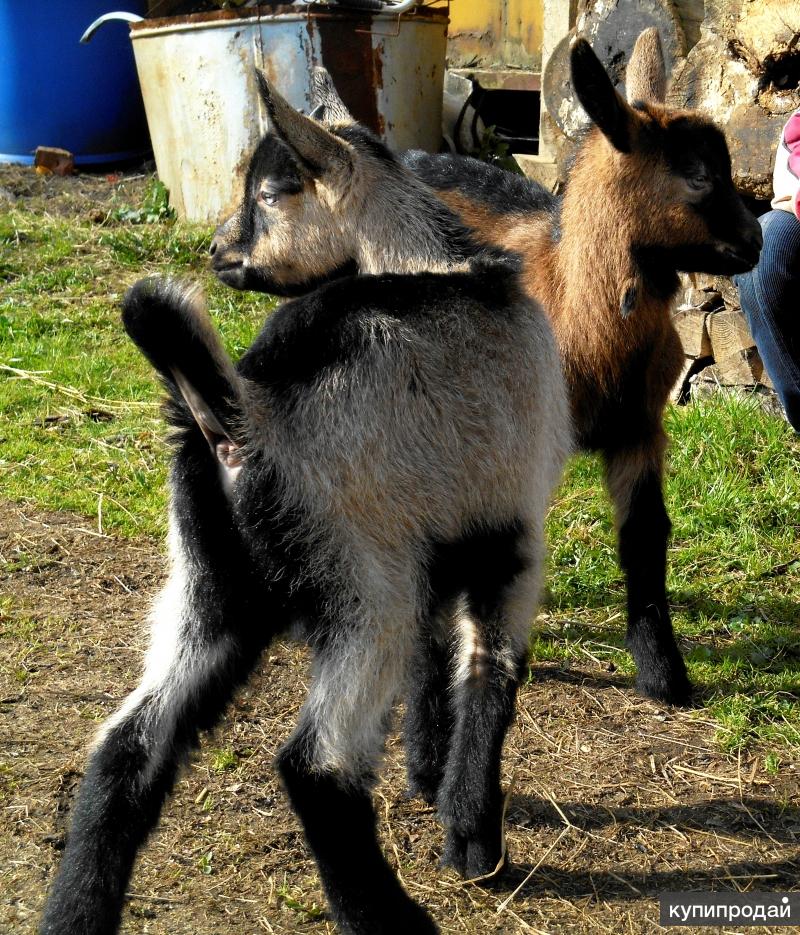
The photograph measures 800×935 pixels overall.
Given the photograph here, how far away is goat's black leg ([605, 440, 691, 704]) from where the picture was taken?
3.79 meters

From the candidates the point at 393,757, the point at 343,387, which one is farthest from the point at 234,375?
the point at 393,757

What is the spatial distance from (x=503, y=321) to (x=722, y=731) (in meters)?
1.69

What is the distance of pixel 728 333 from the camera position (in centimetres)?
529

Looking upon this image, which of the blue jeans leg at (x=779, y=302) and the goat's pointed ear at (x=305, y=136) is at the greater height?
the goat's pointed ear at (x=305, y=136)

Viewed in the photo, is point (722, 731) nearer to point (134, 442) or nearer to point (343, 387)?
point (343, 387)

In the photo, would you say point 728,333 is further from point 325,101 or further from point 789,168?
point 325,101

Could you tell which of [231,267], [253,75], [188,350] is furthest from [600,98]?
[253,75]

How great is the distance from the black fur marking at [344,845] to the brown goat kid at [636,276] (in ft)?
5.02

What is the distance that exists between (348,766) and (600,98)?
2.19 metres

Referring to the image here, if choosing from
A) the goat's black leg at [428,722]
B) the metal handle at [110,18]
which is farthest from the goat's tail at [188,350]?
the metal handle at [110,18]

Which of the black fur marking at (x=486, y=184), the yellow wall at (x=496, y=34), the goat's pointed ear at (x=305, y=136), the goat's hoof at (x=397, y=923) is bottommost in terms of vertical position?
the goat's hoof at (x=397, y=923)

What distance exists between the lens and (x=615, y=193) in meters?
3.66

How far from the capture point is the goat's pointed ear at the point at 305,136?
2693mm

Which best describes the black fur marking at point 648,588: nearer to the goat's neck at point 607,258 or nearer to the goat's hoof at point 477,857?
the goat's neck at point 607,258
